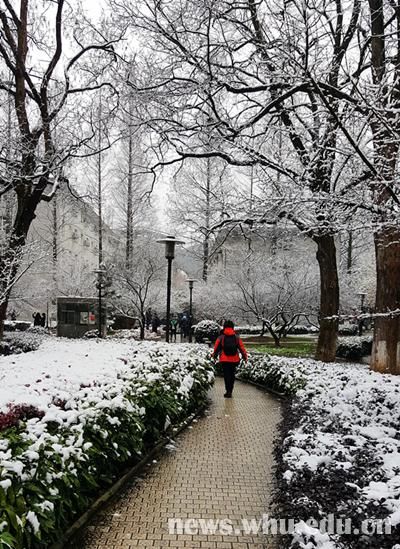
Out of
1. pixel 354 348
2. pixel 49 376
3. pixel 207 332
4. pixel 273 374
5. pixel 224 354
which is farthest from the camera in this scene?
pixel 207 332

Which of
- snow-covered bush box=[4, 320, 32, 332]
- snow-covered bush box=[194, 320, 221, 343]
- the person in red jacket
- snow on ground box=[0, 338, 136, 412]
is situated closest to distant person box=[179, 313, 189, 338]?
snow-covered bush box=[194, 320, 221, 343]

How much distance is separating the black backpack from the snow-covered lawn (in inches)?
119

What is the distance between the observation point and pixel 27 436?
3588 mm

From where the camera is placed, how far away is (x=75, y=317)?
23.9 m

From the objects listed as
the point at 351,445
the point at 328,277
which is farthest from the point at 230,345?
the point at 351,445

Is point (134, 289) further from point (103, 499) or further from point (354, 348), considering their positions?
point (103, 499)

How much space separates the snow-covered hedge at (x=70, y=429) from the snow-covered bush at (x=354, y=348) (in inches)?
501

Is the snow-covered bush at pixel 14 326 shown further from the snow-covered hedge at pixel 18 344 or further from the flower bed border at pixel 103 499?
the flower bed border at pixel 103 499

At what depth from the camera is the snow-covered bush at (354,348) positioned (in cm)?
1923

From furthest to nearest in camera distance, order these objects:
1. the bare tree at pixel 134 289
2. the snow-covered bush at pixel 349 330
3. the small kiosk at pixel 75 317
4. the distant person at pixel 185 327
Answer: the snow-covered bush at pixel 349 330, the bare tree at pixel 134 289, the distant person at pixel 185 327, the small kiosk at pixel 75 317

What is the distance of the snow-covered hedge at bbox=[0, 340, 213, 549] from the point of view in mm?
3068

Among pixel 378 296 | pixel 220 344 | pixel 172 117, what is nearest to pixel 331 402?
pixel 378 296

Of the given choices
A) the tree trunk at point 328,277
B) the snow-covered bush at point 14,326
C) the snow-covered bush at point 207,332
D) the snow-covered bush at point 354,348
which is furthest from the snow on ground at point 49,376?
the snow-covered bush at point 14,326

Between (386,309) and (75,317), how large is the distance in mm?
17792
